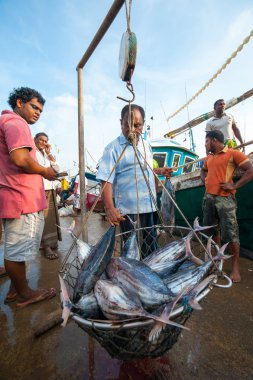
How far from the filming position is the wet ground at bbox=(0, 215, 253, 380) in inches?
65.9

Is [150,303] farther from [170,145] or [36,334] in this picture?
[170,145]

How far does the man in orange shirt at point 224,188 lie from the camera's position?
11.3 feet

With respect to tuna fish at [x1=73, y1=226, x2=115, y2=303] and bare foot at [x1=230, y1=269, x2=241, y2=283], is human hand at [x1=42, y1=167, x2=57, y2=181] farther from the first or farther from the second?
bare foot at [x1=230, y1=269, x2=241, y2=283]

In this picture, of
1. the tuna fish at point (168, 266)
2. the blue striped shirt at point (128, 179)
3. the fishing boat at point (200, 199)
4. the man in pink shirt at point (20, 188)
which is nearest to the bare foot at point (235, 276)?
the fishing boat at point (200, 199)

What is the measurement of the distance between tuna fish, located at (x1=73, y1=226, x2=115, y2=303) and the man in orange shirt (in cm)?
243

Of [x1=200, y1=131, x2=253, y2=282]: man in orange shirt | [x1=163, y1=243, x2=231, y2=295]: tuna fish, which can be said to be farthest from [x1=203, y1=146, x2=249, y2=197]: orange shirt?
[x1=163, y1=243, x2=231, y2=295]: tuna fish

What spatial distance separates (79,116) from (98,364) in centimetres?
280

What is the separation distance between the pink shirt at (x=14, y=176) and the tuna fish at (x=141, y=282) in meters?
1.47

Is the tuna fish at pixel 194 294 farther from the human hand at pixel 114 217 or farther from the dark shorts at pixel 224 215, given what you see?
the dark shorts at pixel 224 215

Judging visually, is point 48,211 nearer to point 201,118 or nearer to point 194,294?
point 194,294

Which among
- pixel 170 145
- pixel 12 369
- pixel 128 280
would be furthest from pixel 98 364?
pixel 170 145

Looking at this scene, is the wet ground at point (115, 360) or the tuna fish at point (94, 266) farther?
the wet ground at point (115, 360)

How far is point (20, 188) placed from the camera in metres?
2.43

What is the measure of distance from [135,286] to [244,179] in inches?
114
